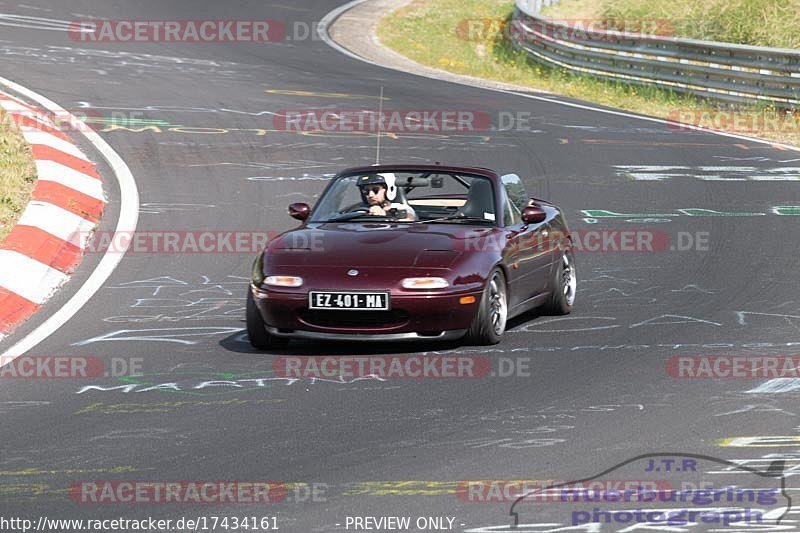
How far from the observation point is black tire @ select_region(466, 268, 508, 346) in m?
9.52

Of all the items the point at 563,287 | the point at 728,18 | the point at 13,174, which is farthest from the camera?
the point at 728,18

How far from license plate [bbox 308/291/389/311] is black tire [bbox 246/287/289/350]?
45 cm

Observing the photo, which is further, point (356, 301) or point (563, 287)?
point (563, 287)

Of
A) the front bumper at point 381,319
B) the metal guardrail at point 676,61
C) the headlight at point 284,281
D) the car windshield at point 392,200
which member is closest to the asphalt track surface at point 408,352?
the front bumper at point 381,319

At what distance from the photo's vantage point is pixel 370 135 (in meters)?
20.0

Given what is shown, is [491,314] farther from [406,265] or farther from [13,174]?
[13,174]

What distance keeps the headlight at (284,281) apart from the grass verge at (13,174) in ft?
11.3

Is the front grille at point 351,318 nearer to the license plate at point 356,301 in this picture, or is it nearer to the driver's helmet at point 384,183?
the license plate at point 356,301

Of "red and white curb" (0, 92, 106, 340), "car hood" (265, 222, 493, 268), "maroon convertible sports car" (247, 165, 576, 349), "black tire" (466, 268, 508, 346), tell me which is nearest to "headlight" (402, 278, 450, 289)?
"maroon convertible sports car" (247, 165, 576, 349)

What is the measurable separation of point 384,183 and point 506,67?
67.2ft

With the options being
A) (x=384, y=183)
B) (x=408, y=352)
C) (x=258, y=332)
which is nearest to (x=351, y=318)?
(x=408, y=352)

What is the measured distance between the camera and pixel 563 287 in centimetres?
1118

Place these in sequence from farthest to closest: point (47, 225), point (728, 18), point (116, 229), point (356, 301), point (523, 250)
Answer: point (728, 18), point (116, 229), point (47, 225), point (523, 250), point (356, 301)

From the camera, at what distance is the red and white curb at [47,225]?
10.9m
